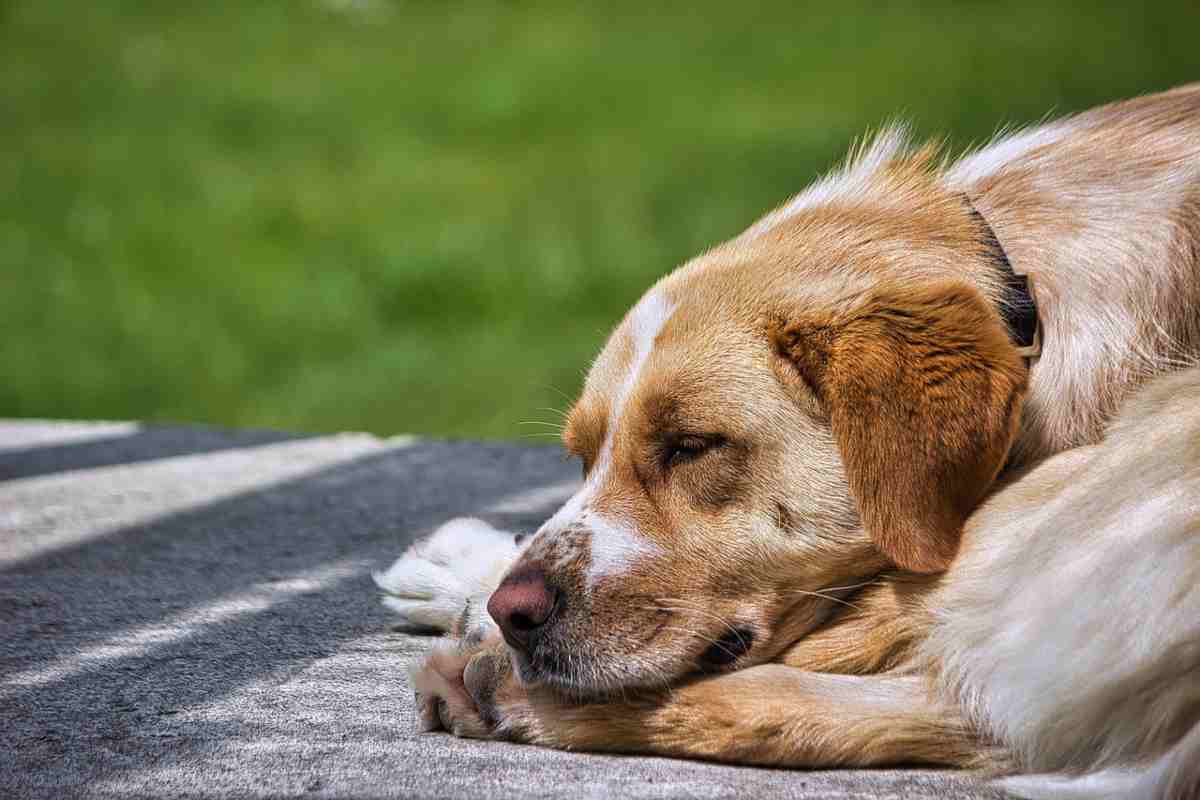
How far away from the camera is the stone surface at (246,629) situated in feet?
8.95

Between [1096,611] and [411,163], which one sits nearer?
[1096,611]

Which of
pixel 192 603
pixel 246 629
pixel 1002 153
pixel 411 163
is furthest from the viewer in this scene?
pixel 411 163

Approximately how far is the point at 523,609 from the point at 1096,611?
44.1 inches

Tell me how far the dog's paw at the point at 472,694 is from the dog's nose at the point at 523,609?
0.28 feet

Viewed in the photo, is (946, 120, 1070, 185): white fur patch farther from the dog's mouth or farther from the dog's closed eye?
the dog's mouth

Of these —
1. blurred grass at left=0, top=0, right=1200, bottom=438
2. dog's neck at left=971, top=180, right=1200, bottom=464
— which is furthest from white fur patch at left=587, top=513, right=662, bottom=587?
blurred grass at left=0, top=0, right=1200, bottom=438

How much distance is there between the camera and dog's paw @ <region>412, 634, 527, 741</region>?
3002 mm

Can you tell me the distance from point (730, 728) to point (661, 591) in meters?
0.36

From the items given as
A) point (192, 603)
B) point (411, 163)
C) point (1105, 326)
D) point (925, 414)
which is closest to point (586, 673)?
point (925, 414)

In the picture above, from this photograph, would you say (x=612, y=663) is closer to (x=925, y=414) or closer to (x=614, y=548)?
(x=614, y=548)

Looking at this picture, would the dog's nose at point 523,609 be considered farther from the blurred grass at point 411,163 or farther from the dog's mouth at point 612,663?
the blurred grass at point 411,163

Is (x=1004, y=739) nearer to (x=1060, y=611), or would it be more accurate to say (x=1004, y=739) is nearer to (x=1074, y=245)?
(x=1060, y=611)

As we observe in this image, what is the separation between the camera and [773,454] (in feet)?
10.3

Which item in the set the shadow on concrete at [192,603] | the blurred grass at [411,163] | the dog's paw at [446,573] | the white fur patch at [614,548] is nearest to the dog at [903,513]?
the white fur patch at [614,548]
